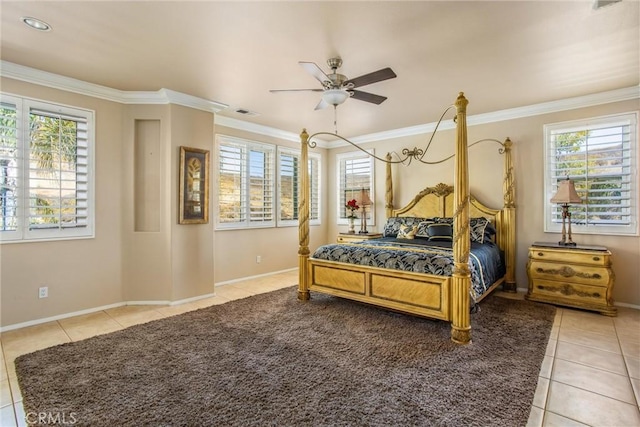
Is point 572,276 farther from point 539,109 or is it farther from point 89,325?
point 89,325

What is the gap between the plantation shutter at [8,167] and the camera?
3.16m

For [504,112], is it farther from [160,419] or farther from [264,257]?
[160,419]

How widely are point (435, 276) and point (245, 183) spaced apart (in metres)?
3.47

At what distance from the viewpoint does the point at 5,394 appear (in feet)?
6.97

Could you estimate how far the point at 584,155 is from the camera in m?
4.12

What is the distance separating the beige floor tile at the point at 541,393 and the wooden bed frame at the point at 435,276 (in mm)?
639

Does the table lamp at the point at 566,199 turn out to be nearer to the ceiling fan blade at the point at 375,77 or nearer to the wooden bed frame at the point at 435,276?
the wooden bed frame at the point at 435,276

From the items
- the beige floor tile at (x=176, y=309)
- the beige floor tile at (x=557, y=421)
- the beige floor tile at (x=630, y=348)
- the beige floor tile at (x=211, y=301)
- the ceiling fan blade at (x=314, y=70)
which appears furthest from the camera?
the beige floor tile at (x=211, y=301)

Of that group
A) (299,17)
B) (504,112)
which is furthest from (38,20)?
(504,112)

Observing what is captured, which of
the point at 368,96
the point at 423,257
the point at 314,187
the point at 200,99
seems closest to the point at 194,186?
the point at 200,99

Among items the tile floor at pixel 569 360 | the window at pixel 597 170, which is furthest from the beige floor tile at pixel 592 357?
the window at pixel 597 170

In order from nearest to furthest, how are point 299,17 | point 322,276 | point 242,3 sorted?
point 242,3
point 299,17
point 322,276

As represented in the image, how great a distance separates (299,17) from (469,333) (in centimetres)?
300

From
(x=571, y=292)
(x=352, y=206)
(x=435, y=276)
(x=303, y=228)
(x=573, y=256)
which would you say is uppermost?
(x=352, y=206)
